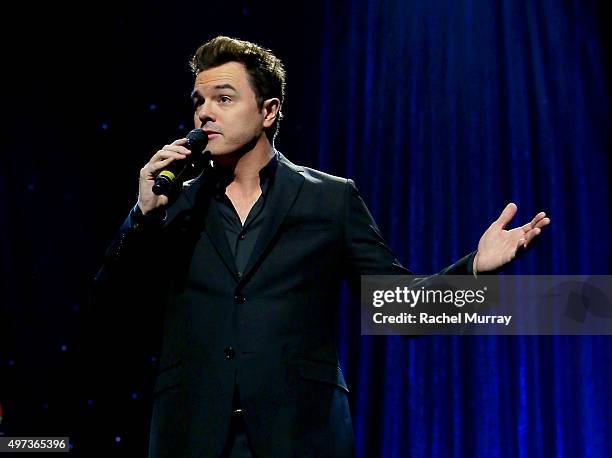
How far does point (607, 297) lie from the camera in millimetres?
3045

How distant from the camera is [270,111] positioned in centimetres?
193

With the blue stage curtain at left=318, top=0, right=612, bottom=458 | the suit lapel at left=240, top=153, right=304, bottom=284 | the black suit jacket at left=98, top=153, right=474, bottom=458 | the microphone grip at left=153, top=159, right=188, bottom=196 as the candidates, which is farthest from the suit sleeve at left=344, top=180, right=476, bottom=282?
the blue stage curtain at left=318, top=0, right=612, bottom=458

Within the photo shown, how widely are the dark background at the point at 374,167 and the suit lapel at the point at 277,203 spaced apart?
1623 mm

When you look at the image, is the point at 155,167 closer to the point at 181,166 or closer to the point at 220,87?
the point at 181,166

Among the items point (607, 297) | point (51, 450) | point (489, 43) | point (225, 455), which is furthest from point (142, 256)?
point (489, 43)

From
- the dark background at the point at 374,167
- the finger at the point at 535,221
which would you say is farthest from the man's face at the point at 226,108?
the dark background at the point at 374,167

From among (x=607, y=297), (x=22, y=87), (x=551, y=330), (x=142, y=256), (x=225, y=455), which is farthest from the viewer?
(x=22, y=87)

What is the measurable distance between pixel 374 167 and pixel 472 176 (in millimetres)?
454

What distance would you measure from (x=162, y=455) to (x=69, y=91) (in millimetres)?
2374

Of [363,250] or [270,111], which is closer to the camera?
[363,250]

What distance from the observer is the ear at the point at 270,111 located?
191cm

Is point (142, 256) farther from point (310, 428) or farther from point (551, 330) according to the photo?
point (551, 330)

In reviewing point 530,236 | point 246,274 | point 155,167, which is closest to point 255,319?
point 246,274

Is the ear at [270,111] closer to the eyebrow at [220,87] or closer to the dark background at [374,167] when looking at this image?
the eyebrow at [220,87]
